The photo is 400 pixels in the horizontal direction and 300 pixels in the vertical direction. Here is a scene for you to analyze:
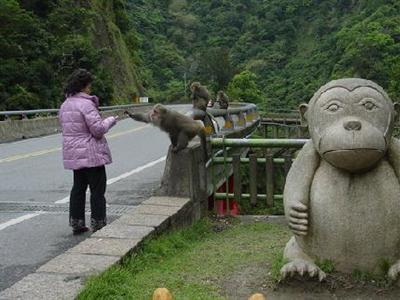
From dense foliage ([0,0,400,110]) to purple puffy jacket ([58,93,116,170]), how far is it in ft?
75.1

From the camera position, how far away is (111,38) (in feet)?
149

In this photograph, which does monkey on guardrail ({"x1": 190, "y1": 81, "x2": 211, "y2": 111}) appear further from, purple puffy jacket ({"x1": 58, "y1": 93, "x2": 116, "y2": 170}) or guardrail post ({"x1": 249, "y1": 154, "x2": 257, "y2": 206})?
purple puffy jacket ({"x1": 58, "y1": 93, "x2": 116, "y2": 170})

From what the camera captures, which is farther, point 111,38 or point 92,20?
point 111,38

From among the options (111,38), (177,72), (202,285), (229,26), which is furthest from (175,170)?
(229,26)

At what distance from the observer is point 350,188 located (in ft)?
13.9

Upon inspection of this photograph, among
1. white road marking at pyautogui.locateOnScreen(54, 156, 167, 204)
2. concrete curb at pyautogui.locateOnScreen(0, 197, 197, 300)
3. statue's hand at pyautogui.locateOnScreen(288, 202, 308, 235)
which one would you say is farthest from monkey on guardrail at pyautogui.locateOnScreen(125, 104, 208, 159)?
statue's hand at pyautogui.locateOnScreen(288, 202, 308, 235)

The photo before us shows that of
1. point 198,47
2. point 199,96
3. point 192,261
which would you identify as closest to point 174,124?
point 192,261

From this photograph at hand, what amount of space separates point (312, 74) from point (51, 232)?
2620 inches

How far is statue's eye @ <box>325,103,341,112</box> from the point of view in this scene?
166 inches

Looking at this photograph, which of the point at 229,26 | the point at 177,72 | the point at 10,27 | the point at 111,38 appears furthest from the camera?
the point at 229,26

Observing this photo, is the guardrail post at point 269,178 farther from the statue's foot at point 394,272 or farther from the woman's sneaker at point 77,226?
the statue's foot at point 394,272

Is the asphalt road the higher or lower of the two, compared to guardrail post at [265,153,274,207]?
lower

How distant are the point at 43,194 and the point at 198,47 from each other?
99240 millimetres

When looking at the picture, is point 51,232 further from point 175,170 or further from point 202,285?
point 202,285
